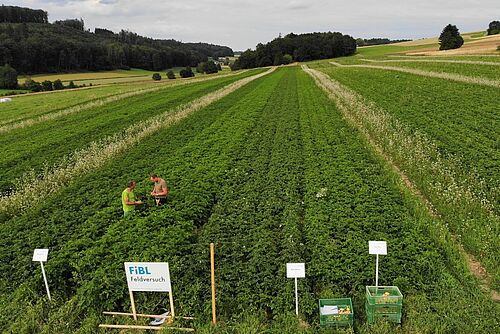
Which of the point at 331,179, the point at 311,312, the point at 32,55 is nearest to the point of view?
the point at 311,312

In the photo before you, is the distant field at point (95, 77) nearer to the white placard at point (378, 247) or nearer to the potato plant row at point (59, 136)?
the potato plant row at point (59, 136)

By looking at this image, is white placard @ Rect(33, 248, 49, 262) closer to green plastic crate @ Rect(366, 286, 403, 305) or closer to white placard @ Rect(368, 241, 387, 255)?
green plastic crate @ Rect(366, 286, 403, 305)

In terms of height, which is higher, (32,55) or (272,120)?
(32,55)

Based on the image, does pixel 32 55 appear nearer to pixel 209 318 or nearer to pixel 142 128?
pixel 142 128

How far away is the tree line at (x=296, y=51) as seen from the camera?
148000mm

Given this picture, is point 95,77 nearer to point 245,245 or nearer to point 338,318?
point 245,245

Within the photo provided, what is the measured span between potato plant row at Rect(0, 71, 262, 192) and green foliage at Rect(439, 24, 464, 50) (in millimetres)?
85662

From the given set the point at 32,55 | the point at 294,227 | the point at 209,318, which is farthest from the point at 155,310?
the point at 32,55

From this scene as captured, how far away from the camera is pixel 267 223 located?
11.7 metres

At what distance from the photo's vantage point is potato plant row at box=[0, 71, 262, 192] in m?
20.0

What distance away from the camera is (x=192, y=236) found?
11297mm

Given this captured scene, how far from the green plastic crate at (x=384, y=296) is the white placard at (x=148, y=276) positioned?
4082 millimetres

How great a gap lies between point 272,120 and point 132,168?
1352cm

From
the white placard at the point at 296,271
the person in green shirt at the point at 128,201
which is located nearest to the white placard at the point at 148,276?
the white placard at the point at 296,271
